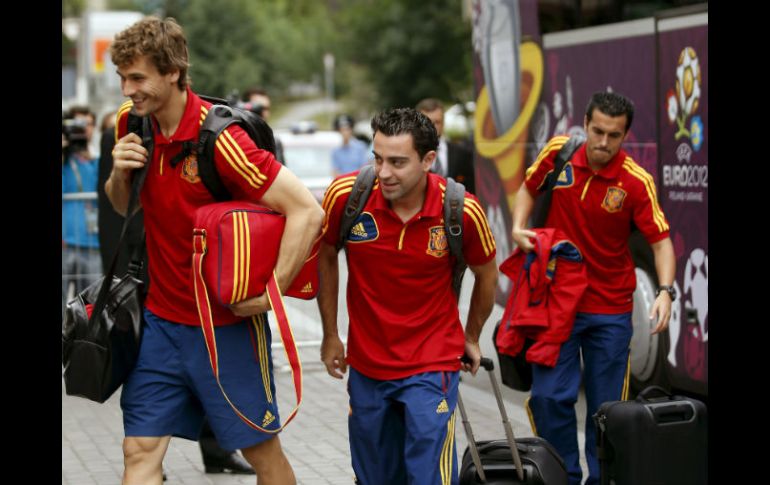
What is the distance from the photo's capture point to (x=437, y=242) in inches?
204

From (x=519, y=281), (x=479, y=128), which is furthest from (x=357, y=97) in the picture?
(x=519, y=281)

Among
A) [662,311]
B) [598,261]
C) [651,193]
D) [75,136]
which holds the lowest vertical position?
[662,311]

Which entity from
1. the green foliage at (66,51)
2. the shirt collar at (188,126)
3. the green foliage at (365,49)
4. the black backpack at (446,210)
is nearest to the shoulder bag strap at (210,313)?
the shirt collar at (188,126)

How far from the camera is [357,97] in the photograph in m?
72.9

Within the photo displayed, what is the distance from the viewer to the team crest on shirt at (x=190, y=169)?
4934 mm

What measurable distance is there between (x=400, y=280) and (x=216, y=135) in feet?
2.76

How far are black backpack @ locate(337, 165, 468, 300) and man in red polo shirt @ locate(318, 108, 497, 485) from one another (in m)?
0.02

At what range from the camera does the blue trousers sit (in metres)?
6.69

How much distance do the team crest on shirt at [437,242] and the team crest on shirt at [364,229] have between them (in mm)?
190

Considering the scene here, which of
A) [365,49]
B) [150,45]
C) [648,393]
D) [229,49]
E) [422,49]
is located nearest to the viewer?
[150,45]

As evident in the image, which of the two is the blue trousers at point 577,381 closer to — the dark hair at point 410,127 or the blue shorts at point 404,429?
the blue shorts at point 404,429

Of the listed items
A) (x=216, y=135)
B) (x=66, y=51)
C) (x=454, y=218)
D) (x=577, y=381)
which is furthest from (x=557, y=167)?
(x=66, y=51)

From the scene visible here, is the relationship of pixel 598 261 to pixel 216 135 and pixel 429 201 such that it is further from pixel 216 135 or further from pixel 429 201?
pixel 216 135
